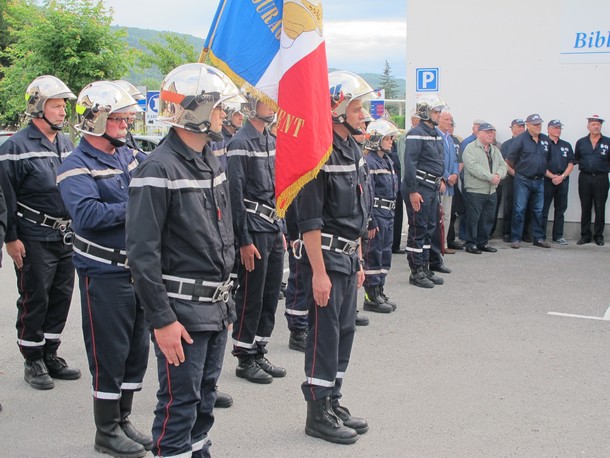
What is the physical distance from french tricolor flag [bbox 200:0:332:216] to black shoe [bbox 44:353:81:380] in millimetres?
2666

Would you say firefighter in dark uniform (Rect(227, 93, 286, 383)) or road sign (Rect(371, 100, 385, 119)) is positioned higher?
road sign (Rect(371, 100, 385, 119))

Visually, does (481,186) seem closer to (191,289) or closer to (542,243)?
(542,243)

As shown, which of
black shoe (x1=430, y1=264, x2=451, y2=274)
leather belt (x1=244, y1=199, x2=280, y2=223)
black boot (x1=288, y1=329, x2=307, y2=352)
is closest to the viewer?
leather belt (x1=244, y1=199, x2=280, y2=223)

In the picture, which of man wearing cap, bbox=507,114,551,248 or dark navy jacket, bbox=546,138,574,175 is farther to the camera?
dark navy jacket, bbox=546,138,574,175

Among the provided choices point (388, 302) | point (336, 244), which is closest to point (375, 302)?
point (388, 302)

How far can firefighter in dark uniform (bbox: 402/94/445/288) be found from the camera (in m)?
9.65

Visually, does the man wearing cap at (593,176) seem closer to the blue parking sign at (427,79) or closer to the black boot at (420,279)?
the blue parking sign at (427,79)

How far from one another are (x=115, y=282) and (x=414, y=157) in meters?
5.71

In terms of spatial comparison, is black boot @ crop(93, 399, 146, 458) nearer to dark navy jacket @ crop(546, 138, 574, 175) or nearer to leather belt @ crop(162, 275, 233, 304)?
leather belt @ crop(162, 275, 233, 304)

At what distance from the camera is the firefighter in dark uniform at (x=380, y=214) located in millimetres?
8492

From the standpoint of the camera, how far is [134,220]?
3.60m


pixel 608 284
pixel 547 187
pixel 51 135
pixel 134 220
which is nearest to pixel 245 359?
pixel 51 135

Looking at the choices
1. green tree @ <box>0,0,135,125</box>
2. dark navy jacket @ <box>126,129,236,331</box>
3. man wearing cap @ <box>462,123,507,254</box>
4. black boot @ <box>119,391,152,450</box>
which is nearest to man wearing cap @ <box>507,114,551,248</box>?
man wearing cap @ <box>462,123,507,254</box>

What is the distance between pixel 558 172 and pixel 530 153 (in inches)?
24.8
